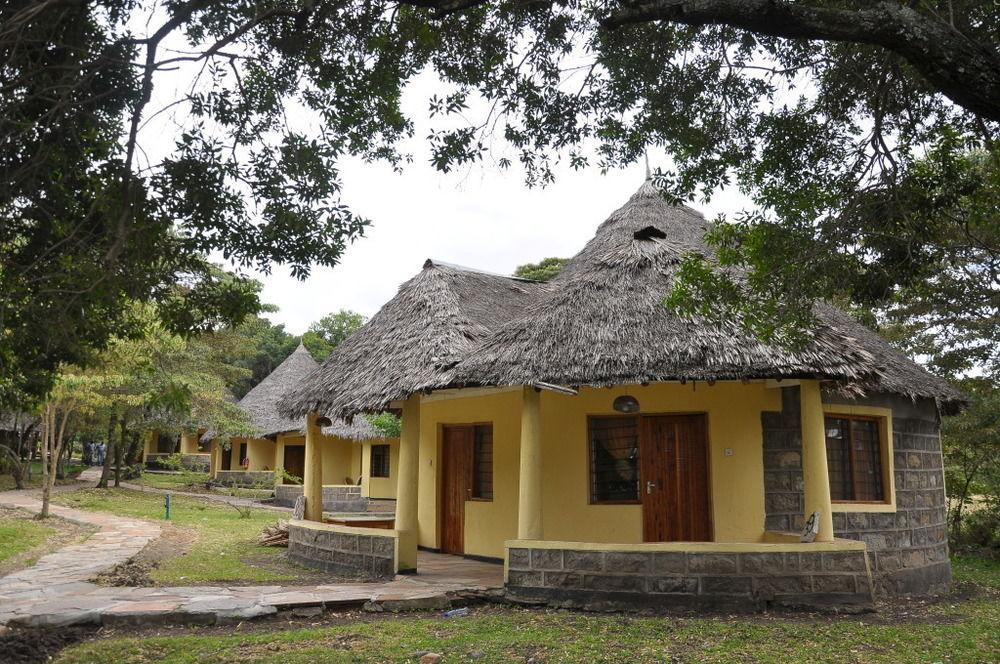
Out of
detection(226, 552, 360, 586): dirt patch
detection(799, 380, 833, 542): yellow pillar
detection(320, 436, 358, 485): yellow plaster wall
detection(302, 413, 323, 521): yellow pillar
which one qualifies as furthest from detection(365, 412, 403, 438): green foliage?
detection(799, 380, 833, 542): yellow pillar

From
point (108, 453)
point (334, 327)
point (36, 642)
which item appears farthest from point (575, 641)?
point (334, 327)

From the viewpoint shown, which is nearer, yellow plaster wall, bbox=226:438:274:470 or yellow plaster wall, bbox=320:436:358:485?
yellow plaster wall, bbox=320:436:358:485

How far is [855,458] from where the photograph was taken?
10414 mm

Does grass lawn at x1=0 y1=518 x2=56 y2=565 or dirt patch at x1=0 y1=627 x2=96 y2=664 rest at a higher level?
grass lawn at x1=0 y1=518 x2=56 y2=565

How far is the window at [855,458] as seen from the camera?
403 inches

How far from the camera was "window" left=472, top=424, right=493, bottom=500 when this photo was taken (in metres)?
11.8

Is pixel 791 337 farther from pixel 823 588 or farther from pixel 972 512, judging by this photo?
pixel 972 512

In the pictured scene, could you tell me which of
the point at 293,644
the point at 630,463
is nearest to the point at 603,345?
the point at 630,463

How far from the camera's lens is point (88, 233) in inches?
237

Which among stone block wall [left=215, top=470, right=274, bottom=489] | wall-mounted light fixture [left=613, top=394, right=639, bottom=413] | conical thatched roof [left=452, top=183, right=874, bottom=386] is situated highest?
conical thatched roof [left=452, top=183, right=874, bottom=386]

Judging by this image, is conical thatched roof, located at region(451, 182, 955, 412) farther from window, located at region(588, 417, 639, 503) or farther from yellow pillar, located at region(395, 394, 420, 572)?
window, located at region(588, 417, 639, 503)

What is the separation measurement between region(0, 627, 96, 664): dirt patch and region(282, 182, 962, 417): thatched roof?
4.09 m

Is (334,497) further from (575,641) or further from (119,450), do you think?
(575,641)

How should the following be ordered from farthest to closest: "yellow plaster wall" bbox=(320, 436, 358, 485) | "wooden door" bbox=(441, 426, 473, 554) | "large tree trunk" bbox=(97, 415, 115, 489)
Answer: "yellow plaster wall" bbox=(320, 436, 358, 485), "large tree trunk" bbox=(97, 415, 115, 489), "wooden door" bbox=(441, 426, 473, 554)
